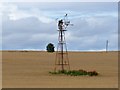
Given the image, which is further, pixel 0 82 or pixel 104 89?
pixel 0 82

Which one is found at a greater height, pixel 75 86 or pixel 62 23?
pixel 62 23

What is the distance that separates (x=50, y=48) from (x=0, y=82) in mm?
44137

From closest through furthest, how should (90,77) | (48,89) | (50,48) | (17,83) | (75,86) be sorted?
(48,89) < (75,86) < (17,83) < (90,77) < (50,48)

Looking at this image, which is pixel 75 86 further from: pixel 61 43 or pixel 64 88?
pixel 61 43

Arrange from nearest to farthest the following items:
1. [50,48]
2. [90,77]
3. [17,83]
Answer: [17,83] < [90,77] < [50,48]

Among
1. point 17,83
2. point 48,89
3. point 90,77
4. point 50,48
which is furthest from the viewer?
point 50,48

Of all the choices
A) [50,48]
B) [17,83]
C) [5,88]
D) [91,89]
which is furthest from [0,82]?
[50,48]

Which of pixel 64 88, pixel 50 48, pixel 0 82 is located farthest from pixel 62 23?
pixel 50 48

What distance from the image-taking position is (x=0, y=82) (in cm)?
2467

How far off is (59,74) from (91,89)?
8612mm

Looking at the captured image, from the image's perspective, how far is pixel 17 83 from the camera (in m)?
24.1

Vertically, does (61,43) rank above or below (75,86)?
above

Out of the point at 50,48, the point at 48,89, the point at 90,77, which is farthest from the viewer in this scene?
the point at 50,48

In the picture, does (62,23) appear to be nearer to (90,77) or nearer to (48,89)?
(90,77)
